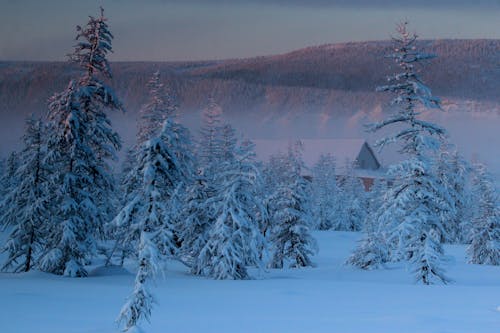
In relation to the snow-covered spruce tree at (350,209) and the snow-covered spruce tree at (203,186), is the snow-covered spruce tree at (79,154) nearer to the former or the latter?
the snow-covered spruce tree at (203,186)

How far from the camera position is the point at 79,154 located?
26.5m

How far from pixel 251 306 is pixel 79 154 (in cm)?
1292

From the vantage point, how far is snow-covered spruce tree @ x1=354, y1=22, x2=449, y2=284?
2500 cm

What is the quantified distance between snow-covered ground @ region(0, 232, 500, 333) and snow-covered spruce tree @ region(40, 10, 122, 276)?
4.87 ft

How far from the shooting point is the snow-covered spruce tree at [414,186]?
25000mm

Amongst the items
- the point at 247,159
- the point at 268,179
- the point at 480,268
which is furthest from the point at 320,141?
the point at 247,159

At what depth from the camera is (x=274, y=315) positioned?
1566 centimetres

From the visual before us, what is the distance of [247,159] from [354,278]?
781 centimetres

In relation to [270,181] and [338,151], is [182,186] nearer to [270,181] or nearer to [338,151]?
[270,181]

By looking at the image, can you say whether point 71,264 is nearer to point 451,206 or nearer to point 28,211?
point 28,211

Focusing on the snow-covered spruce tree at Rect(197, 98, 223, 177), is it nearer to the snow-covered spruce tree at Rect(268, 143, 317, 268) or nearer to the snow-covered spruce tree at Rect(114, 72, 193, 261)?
the snow-covered spruce tree at Rect(114, 72, 193, 261)

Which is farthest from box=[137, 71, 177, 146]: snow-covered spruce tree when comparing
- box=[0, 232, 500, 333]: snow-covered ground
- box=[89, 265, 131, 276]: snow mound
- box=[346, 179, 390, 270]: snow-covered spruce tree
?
box=[346, 179, 390, 270]: snow-covered spruce tree

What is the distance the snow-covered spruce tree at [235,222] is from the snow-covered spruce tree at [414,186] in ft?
20.5

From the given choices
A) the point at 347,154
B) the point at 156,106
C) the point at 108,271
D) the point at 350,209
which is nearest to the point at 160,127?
the point at 156,106
